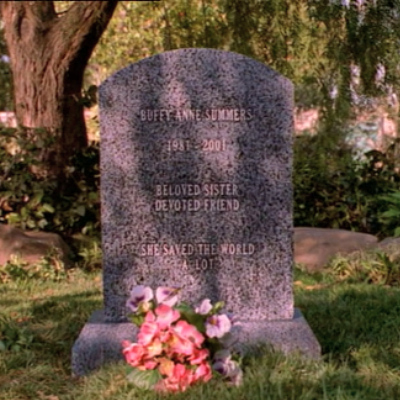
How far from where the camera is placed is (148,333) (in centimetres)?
360

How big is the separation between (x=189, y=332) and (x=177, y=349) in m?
0.09

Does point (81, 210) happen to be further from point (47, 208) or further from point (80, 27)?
point (80, 27)

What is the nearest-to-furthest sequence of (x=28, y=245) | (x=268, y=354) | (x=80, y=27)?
1. (x=268, y=354)
2. (x=28, y=245)
3. (x=80, y=27)

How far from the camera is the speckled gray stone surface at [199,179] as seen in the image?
444 cm

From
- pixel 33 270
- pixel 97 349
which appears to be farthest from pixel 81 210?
pixel 97 349

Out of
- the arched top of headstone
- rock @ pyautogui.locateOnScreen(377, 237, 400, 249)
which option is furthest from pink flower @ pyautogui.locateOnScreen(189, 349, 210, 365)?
rock @ pyautogui.locateOnScreen(377, 237, 400, 249)

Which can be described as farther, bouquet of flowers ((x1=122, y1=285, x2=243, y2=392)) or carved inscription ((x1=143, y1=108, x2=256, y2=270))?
carved inscription ((x1=143, y1=108, x2=256, y2=270))

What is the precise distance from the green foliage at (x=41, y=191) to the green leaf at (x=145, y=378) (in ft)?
15.6

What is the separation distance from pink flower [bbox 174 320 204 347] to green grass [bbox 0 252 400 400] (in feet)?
0.66

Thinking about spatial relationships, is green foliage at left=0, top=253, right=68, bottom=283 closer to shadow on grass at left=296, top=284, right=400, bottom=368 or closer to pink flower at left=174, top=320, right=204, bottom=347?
shadow on grass at left=296, top=284, right=400, bottom=368

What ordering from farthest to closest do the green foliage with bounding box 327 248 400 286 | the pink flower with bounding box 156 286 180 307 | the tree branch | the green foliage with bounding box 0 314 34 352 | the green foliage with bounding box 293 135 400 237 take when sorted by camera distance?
the green foliage with bounding box 293 135 400 237, the tree branch, the green foliage with bounding box 327 248 400 286, the green foliage with bounding box 0 314 34 352, the pink flower with bounding box 156 286 180 307

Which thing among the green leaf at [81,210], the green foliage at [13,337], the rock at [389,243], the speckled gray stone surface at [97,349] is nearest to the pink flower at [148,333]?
the speckled gray stone surface at [97,349]

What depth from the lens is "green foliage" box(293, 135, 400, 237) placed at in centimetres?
908

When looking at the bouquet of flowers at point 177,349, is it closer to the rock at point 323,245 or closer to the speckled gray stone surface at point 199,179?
the speckled gray stone surface at point 199,179
